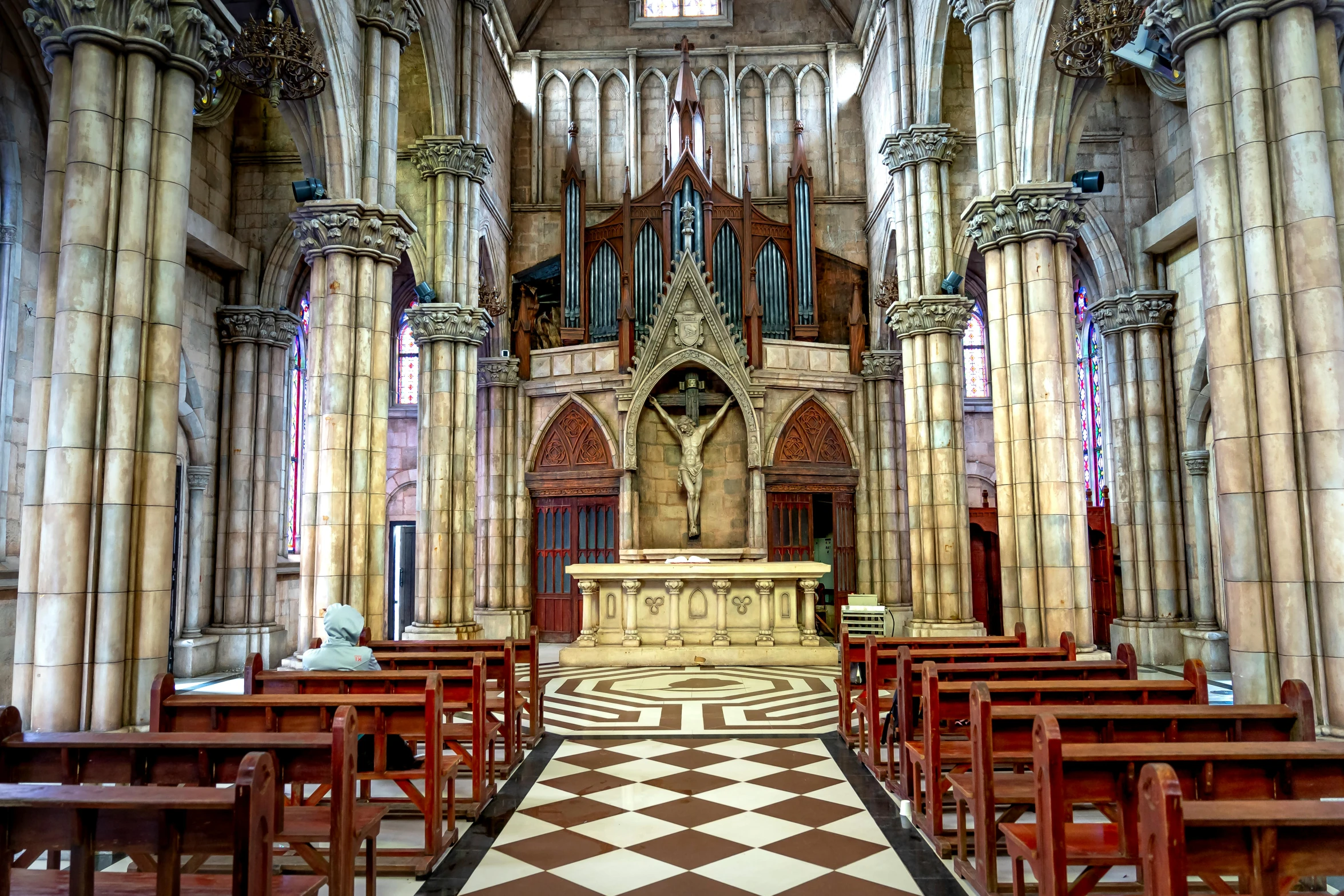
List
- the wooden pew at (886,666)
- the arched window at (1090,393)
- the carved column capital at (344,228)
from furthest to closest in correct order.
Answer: the arched window at (1090,393) < the carved column capital at (344,228) < the wooden pew at (886,666)

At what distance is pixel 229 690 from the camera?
1206 centimetres

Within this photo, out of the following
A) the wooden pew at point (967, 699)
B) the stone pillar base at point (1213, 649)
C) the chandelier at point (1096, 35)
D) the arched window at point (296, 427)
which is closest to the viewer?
the wooden pew at point (967, 699)

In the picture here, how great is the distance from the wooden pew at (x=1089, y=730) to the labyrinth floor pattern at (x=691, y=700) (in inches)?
175

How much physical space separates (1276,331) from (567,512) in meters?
15.0

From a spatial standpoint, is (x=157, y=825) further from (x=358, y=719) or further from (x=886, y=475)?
(x=886, y=475)

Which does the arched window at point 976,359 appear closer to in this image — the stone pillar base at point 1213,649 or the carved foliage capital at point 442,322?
the stone pillar base at point 1213,649

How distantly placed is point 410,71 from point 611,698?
11053 millimetres

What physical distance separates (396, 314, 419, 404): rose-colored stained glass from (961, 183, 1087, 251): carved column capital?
1644 centimetres

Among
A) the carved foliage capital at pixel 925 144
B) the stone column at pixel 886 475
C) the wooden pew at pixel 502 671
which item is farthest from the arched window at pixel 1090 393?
the wooden pew at pixel 502 671

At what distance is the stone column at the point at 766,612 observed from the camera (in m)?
14.4

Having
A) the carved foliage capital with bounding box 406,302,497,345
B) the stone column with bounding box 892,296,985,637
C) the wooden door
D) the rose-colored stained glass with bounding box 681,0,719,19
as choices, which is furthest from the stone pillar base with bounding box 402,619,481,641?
the rose-colored stained glass with bounding box 681,0,719,19

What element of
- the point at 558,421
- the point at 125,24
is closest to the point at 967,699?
the point at 125,24

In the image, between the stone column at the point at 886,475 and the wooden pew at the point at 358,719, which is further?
the stone column at the point at 886,475

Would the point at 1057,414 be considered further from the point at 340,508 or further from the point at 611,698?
the point at 340,508
